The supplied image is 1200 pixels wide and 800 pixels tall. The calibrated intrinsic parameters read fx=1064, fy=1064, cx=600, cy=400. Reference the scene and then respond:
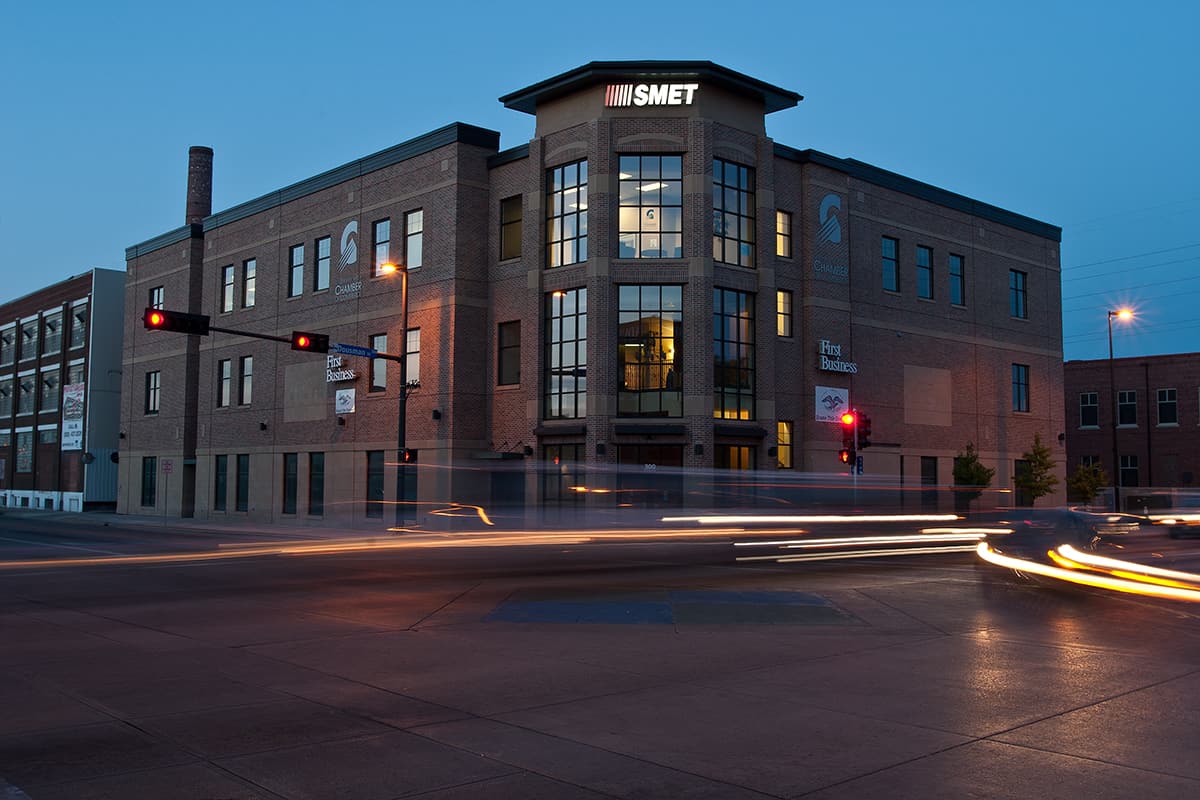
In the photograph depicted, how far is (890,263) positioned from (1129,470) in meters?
31.0

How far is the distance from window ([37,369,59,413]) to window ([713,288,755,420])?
47.7 metres

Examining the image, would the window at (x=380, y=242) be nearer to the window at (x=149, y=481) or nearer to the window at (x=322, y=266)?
the window at (x=322, y=266)

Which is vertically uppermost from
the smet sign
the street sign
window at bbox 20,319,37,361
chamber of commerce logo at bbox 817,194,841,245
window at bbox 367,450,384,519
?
the smet sign

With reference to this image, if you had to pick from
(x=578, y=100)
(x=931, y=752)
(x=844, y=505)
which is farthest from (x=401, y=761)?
(x=578, y=100)

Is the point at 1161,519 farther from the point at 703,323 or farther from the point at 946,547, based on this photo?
the point at 703,323

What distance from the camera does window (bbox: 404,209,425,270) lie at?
1617 inches

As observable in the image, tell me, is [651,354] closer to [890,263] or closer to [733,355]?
[733,355]

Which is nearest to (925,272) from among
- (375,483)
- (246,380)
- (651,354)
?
(651,354)

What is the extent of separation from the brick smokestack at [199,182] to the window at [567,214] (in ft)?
90.4

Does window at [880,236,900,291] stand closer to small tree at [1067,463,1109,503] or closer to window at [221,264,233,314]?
small tree at [1067,463,1109,503]

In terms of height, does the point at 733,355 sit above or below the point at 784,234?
below

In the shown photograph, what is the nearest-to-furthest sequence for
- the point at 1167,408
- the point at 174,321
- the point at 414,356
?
the point at 174,321 < the point at 414,356 < the point at 1167,408

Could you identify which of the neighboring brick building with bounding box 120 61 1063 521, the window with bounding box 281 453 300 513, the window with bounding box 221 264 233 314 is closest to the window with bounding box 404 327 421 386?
the neighboring brick building with bounding box 120 61 1063 521

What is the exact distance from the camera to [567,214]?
3778cm
